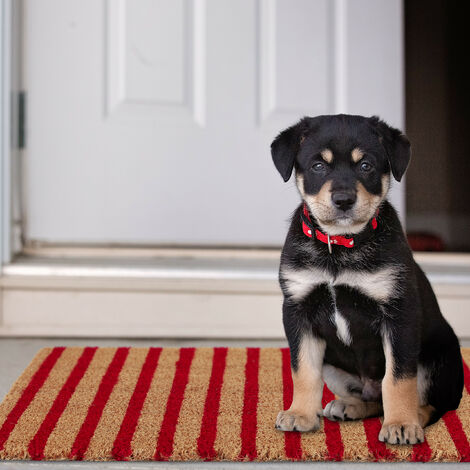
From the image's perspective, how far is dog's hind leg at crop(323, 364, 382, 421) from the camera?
1.65 metres

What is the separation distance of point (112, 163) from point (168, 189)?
0.79 ft

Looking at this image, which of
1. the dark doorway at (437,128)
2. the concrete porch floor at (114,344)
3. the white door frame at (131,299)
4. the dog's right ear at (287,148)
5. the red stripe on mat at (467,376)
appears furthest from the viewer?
the dark doorway at (437,128)

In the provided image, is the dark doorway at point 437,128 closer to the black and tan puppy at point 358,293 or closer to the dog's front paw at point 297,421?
the black and tan puppy at point 358,293

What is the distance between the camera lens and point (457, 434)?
1561mm

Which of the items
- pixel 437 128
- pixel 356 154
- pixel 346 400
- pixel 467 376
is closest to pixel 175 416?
pixel 346 400

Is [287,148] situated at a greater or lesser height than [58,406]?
greater

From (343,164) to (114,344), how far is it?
135 cm

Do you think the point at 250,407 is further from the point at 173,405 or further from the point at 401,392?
the point at 401,392

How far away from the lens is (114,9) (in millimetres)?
2736

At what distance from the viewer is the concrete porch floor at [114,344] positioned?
4.65ft

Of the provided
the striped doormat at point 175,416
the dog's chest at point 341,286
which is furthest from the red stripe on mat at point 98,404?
the dog's chest at point 341,286

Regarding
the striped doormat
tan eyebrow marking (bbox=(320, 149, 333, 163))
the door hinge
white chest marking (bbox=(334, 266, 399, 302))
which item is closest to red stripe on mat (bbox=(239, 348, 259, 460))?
the striped doormat

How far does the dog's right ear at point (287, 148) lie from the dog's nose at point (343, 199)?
17 centimetres

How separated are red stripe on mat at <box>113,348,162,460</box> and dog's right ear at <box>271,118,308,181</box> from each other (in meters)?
0.68
